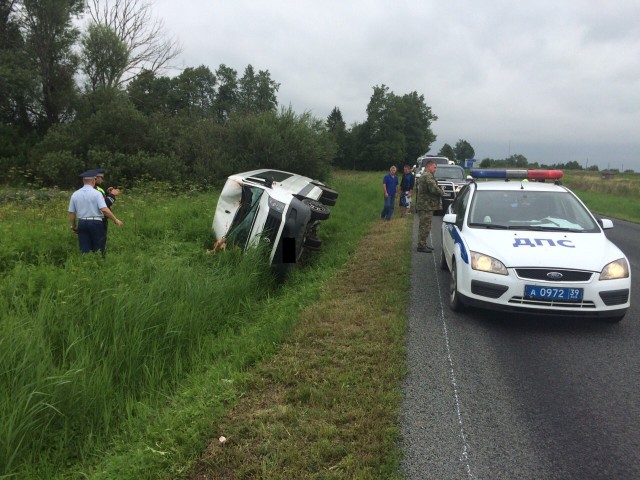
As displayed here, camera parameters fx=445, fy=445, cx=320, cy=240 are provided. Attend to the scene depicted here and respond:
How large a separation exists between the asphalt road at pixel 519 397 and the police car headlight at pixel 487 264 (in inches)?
27.0

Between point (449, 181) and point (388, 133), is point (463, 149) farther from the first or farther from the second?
point (449, 181)

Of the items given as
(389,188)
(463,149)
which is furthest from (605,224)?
(463,149)

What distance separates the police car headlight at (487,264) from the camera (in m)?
4.74

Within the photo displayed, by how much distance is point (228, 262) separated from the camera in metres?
7.12

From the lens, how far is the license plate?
4.52m

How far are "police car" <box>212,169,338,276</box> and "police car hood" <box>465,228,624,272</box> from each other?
9.32ft

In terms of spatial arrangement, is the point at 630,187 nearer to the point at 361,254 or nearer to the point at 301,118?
the point at 301,118

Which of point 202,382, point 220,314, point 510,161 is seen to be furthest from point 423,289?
point 510,161

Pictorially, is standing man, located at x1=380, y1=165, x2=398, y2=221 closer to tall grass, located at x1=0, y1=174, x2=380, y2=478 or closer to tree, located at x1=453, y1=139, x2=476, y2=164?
tall grass, located at x1=0, y1=174, x2=380, y2=478

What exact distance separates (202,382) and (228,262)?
3399 millimetres

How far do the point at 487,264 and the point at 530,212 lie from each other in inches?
58.2

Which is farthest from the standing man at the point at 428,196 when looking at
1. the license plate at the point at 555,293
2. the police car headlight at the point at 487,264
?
the license plate at the point at 555,293

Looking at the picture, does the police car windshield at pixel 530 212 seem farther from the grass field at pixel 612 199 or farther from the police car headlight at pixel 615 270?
the grass field at pixel 612 199

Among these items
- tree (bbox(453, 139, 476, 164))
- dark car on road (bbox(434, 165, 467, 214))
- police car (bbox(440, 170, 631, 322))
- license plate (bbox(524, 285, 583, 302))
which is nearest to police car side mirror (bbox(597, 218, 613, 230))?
police car (bbox(440, 170, 631, 322))
